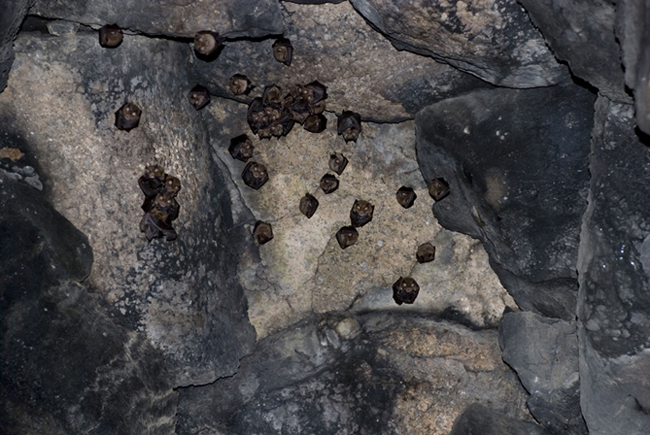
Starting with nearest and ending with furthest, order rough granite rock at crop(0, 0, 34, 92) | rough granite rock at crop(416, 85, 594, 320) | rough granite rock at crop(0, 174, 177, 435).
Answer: rough granite rock at crop(0, 0, 34, 92) < rough granite rock at crop(0, 174, 177, 435) < rough granite rock at crop(416, 85, 594, 320)

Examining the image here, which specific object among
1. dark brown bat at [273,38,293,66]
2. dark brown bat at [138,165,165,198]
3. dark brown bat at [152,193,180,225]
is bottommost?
dark brown bat at [152,193,180,225]

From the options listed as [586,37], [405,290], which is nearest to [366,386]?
[405,290]

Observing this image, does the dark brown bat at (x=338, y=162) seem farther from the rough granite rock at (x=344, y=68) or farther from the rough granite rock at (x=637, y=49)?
the rough granite rock at (x=637, y=49)

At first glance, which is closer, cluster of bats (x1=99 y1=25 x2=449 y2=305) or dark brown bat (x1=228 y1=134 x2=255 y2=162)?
cluster of bats (x1=99 y1=25 x2=449 y2=305)

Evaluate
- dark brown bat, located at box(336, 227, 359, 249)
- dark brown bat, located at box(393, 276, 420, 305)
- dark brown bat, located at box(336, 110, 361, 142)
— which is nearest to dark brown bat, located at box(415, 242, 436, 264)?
dark brown bat, located at box(393, 276, 420, 305)

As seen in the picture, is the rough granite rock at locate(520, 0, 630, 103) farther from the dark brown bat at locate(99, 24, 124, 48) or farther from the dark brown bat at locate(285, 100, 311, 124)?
the dark brown bat at locate(99, 24, 124, 48)

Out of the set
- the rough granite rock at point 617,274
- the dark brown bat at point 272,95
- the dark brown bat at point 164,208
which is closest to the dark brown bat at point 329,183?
the dark brown bat at point 272,95

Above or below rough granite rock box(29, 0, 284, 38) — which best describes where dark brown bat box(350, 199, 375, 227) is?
below
